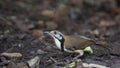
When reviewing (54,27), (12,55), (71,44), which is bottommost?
(12,55)

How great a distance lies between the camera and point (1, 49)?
21.8ft

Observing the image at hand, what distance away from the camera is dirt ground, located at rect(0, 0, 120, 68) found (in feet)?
19.7

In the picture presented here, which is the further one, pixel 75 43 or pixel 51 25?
pixel 51 25

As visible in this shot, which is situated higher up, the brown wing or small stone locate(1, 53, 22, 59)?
the brown wing

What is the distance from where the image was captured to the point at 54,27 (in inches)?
356

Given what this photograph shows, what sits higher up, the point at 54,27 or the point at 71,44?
the point at 54,27

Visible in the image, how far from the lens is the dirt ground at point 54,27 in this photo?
19.7 feet

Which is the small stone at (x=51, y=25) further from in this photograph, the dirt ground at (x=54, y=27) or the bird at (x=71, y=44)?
the bird at (x=71, y=44)

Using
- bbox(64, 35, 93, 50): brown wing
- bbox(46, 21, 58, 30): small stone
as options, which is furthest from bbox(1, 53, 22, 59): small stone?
bbox(46, 21, 58, 30): small stone

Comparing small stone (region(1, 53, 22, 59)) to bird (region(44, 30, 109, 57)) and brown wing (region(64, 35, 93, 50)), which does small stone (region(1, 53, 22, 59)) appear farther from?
brown wing (region(64, 35, 93, 50))

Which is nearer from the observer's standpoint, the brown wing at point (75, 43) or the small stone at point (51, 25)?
the brown wing at point (75, 43)

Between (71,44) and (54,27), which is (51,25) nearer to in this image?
(54,27)

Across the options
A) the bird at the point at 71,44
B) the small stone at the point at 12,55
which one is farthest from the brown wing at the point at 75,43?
the small stone at the point at 12,55

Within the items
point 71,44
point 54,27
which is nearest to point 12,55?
point 71,44
